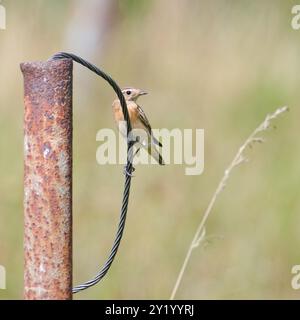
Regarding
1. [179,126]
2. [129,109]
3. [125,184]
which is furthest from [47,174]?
[179,126]

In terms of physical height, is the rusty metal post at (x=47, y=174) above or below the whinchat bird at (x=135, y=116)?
below

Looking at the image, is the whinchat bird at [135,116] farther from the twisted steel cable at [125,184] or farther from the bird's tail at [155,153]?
the twisted steel cable at [125,184]

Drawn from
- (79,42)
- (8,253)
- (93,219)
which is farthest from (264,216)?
(79,42)

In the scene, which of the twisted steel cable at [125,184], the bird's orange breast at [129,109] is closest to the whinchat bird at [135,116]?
the bird's orange breast at [129,109]

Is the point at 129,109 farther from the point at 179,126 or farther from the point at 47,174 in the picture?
the point at 47,174

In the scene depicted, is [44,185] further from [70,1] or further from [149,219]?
[70,1]

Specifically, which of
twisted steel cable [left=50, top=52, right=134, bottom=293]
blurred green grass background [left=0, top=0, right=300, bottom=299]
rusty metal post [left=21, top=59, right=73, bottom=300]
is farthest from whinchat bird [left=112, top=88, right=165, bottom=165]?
rusty metal post [left=21, top=59, right=73, bottom=300]

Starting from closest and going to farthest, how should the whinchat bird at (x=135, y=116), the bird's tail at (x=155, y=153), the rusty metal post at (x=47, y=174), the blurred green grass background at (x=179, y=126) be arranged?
the rusty metal post at (x=47, y=174) → the whinchat bird at (x=135, y=116) → the bird's tail at (x=155, y=153) → the blurred green grass background at (x=179, y=126)
